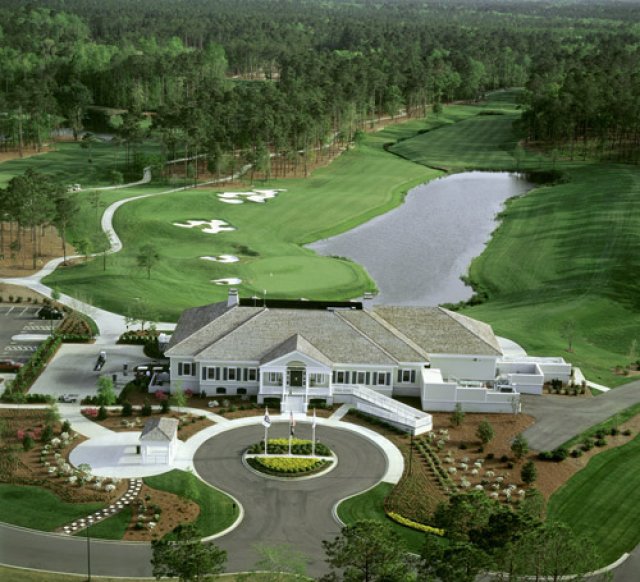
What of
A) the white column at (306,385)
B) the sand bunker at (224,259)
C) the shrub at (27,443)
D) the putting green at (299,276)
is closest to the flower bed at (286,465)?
the white column at (306,385)

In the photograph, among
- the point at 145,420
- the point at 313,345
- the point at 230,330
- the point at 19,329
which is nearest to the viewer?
the point at 145,420

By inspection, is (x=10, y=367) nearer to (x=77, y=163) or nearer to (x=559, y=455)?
(x=559, y=455)

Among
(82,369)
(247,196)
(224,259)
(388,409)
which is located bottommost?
(388,409)

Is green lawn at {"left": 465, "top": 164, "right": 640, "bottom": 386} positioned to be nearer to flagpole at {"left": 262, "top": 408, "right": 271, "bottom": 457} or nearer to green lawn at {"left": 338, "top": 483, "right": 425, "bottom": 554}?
green lawn at {"left": 338, "top": 483, "right": 425, "bottom": 554}

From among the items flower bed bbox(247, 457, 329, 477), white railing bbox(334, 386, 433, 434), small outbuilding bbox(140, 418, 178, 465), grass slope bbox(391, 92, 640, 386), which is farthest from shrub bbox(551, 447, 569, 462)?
small outbuilding bbox(140, 418, 178, 465)

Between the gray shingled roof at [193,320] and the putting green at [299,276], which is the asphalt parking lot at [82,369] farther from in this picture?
the putting green at [299,276]

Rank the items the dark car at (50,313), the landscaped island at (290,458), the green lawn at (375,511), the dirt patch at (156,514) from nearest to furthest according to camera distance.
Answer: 1. the dirt patch at (156,514)
2. the green lawn at (375,511)
3. the landscaped island at (290,458)
4. the dark car at (50,313)

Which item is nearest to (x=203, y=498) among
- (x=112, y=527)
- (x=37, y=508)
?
(x=112, y=527)
